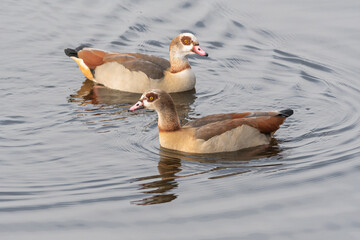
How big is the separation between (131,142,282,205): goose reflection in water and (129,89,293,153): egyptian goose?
4.4 inches

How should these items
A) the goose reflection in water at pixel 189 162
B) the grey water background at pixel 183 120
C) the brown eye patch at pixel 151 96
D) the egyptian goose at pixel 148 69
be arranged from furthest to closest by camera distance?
the egyptian goose at pixel 148 69, the brown eye patch at pixel 151 96, the goose reflection in water at pixel 189 162, the grey water background at pixel 183 120

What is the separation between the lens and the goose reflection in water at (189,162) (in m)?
9.66

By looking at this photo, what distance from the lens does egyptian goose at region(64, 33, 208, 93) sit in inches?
578

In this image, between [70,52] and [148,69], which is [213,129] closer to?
[148,69]

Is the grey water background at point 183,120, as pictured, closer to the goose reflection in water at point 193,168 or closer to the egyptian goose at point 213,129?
the goose reflection in water at point 193,168

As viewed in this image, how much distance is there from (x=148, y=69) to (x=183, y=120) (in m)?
2.07

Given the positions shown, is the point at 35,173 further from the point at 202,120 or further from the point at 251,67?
the point at 251,67

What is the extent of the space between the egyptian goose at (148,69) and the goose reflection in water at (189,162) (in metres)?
3.61

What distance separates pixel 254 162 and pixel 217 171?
0.67 meters

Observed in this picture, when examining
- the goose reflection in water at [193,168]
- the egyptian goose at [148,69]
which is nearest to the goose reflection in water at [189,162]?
the goose reflection in water at [193,168]

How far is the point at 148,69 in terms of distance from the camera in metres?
14.7

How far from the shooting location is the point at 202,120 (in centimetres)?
1138

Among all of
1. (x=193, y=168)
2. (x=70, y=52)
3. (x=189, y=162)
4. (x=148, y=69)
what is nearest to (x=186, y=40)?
(x=148, y=69)

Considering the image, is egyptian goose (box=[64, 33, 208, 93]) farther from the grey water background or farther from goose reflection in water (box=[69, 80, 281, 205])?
goose reflection in water (box=[69, 80, 281, 205])
